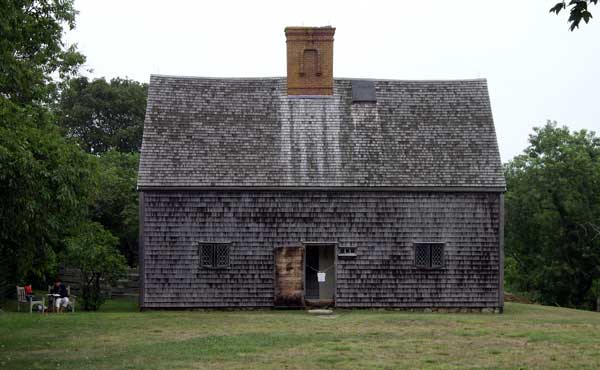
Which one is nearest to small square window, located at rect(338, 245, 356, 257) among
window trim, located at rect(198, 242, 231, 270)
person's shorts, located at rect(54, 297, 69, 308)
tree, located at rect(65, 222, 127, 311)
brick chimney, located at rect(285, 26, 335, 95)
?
window trim, located at rect(198, 242, 231, 270)

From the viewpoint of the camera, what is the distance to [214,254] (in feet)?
88.3

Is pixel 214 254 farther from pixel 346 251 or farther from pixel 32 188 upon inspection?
pixel 32 188

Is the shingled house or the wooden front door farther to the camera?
the wooden front door

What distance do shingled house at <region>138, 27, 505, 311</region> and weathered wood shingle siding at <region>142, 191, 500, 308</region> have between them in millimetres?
30

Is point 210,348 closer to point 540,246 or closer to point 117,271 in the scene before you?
point 117,271

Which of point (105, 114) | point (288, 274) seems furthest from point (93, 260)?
point (105, 114)

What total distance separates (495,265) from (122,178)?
1979cm

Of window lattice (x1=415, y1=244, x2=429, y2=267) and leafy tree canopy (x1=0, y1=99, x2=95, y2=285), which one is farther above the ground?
leafy tree canopy (x1=0, y1=99, x2=95, y2=285)

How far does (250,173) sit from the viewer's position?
89.3ft

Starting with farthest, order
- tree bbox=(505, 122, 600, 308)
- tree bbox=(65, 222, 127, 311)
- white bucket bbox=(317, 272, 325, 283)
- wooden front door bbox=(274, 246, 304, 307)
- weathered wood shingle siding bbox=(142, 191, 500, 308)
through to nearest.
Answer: tree bbox=(505, 122, 600, 308), tree bbox=(65, 222, 127, 311), white bucket bbox=(317, 272, 325, 283), wooden front door bbox=(274, 246, 304, 307), weathered wood shingle siding bbox=(142, 191, 500, 308)

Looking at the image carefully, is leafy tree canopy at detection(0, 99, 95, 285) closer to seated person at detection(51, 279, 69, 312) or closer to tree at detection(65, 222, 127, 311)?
seated person at detection(51, 279, 69, 312)

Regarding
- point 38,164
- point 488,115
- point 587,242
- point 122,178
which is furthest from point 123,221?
point 38,164

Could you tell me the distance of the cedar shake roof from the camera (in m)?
27.2

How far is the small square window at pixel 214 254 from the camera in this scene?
88.2 ft
